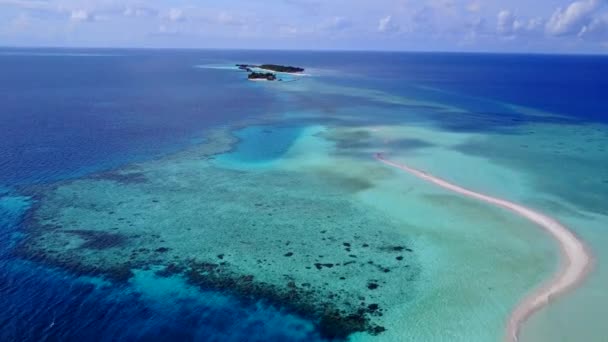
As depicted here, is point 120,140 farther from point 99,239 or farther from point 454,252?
point 454,252

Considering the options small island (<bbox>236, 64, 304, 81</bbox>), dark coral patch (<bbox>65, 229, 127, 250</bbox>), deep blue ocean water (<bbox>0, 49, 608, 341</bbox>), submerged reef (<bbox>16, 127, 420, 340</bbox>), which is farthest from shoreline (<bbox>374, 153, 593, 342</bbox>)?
small island (<bbox>236, 64, 304, 81</bbox>)

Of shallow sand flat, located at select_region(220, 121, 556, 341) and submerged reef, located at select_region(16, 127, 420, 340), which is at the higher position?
shallow sand flat, located at select_region(220, 121, 556, 341)

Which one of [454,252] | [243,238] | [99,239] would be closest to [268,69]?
[243,238]

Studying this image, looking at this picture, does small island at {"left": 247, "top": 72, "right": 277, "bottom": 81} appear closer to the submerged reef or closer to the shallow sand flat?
the shallow sand flat

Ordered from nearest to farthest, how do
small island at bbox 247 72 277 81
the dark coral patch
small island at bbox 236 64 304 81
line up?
the dark coral patch
small island at bbox 247 72 277 81
small island at bbox 236 64 304 81

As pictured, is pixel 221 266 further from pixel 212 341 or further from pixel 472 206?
pixel 472 206

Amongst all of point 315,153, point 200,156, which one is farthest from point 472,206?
point 200,156
